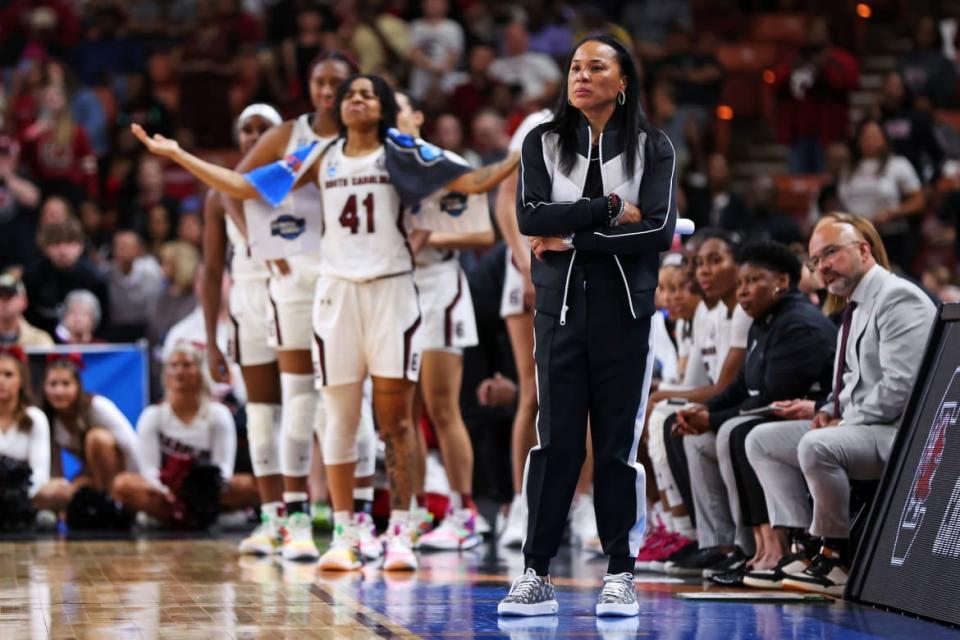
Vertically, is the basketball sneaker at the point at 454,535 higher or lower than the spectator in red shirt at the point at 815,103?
lower

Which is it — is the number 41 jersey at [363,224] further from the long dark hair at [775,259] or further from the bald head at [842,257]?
the bald head at [842,257]

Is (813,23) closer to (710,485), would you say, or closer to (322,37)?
(322,37)

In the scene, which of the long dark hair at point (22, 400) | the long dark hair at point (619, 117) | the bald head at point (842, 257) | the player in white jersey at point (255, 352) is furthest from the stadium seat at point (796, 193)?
the long dark hair at point (619, 117)

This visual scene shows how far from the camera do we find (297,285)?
786 centimetres

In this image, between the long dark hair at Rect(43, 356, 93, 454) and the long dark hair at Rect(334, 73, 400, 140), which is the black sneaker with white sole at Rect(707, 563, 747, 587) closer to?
the long dark hair at Rect(334, 73, 400, 140)

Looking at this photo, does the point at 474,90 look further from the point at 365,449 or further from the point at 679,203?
the point at 365,449

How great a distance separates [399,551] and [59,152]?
28.6ft

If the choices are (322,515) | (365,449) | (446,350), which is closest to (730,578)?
(365,449)

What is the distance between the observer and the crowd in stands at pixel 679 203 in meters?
6.67

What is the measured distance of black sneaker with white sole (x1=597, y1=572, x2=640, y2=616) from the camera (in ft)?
18.1

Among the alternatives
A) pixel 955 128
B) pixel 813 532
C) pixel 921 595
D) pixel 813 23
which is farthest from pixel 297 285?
pixel 813 23

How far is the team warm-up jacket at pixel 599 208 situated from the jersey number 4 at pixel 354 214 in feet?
5.33

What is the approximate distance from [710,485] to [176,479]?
12.1ft

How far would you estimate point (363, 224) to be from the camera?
724cm
